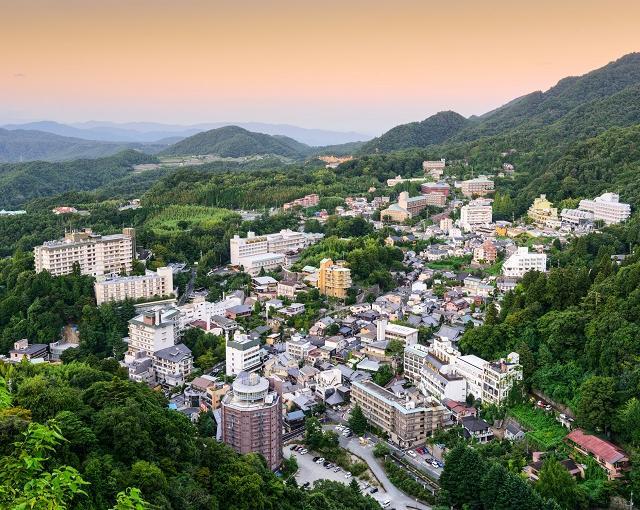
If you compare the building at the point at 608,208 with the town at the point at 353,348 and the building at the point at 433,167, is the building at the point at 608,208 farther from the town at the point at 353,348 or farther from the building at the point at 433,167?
the building at the point at 433,167

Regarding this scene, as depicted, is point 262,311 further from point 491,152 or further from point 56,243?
point 491,152

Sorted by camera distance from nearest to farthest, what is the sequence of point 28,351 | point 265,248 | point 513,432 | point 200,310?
1. point 513,432
2. point 28,351
3. point 200,310
4. point 265,248

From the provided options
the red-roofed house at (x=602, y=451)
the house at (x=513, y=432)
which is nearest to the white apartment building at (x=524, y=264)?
the house at (x=513, y=432)

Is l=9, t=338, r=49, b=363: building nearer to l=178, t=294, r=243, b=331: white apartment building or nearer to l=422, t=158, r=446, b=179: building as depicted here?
l=178, t=294, r=243, b=331: white apartment building

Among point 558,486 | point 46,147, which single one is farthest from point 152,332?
point 46,147

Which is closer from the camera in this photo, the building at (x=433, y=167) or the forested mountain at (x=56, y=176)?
the building at (x=433, y=167)

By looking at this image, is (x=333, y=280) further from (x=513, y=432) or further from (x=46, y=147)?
(x=46, y=147)

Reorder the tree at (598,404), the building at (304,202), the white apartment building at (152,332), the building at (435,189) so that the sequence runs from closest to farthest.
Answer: the tree at (598,404)
the white apartment building at (152,332)
the building at (304,202)
the building at (435,189)

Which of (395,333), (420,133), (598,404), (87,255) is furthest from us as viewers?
(420,133)
